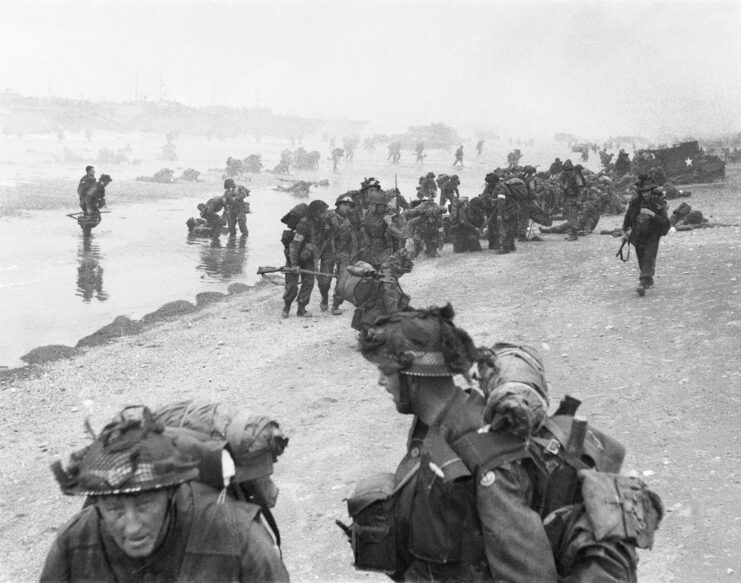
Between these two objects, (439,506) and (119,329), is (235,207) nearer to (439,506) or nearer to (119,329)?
(119,329)

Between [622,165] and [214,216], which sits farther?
[622,165]

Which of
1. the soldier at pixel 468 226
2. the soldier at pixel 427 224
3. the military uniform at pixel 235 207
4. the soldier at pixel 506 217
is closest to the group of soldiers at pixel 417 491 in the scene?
the soldier at pixel 506 217

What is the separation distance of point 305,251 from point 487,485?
30.4ft

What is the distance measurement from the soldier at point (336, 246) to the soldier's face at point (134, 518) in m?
9.51

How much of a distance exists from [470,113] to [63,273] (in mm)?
79077

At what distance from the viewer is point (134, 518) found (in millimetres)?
2156

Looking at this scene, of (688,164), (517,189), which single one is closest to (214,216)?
(517,189)

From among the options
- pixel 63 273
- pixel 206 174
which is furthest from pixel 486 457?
pixel 206 174

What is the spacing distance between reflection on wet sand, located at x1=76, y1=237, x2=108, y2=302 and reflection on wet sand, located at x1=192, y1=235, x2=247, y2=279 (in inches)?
93.1

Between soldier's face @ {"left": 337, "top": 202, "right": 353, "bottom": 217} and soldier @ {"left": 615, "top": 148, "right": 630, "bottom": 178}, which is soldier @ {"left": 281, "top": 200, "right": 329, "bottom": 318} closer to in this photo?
soldier's face @ {"left": 337, "top": 202, "right": 353, "bottom": 217}

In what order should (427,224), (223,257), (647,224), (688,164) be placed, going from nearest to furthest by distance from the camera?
(647,224), (427,224), (223,257), (688,164)

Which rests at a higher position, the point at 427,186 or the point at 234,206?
the point at 427,186

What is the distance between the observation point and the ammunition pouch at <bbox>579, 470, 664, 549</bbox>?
2.27 m

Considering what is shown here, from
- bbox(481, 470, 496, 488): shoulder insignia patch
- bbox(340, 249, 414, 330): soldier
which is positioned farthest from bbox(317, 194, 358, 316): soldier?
bbox(481, 470, 496, 488): shoulder insignia patch
